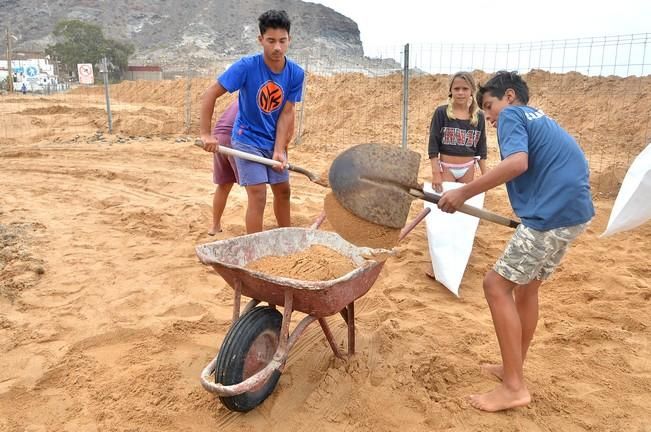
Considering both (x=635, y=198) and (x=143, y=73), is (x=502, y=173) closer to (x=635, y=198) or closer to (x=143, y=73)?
(x=635, y=198)

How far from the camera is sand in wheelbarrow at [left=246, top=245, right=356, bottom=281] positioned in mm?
2805

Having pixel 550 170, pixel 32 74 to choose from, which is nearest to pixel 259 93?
pixel 550 170

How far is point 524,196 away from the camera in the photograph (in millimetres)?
2414

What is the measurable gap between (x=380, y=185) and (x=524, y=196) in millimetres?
684

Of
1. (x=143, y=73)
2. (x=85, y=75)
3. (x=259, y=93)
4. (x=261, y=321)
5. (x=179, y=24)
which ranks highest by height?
(x=179, y=24)

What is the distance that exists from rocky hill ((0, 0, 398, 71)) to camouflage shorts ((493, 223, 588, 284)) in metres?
68.6

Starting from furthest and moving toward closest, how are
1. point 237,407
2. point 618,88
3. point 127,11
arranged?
1. point 127,11
2. point 618,88
3. point 237,407

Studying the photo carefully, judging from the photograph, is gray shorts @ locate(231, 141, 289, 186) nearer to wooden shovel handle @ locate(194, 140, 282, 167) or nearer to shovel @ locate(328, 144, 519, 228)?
wooden shovel handle @ locate(194, 140, 282, 167)

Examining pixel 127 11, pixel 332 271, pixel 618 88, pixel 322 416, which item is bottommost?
pixel 322 416

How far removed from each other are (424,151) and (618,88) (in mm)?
4654

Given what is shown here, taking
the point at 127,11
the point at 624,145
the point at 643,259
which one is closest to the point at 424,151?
the point at 624,145

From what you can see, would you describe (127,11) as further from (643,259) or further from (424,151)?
(643,259)

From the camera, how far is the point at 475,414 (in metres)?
2.52

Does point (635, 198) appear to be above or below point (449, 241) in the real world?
above
